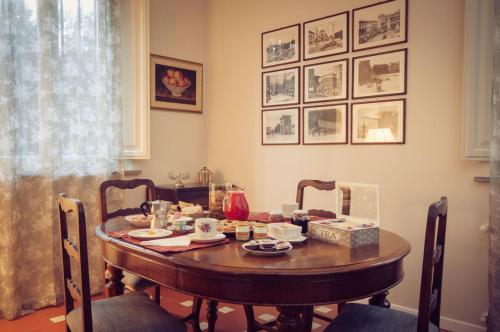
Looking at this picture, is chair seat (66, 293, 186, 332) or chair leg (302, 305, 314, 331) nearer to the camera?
chair seat (66, 293, 186, 332)

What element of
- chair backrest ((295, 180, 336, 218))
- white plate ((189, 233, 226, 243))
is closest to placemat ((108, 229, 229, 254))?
white plate ((189, 233, 226, 243))

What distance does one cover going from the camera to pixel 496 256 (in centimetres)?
236

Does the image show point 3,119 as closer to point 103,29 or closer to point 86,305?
point 103,29

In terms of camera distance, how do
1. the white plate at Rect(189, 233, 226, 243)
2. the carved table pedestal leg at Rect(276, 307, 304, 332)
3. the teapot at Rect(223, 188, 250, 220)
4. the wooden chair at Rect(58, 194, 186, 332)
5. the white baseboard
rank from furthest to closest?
the white baseboard
the teapot at Rect(223, 188, 250, 220)
the white plate at Rect(189, 233, 226, 243)
the wooden chair at Rect(58, 194, 186, 332)
the carved table pedestal leg at Rect(276, 307, 304, 332)

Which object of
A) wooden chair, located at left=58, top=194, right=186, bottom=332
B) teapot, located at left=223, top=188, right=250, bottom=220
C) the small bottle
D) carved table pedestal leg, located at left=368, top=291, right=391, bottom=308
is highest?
teapot, located at left=223, top=188, right=250, bottom=220

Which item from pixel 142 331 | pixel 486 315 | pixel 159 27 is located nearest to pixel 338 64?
pixel 159 27

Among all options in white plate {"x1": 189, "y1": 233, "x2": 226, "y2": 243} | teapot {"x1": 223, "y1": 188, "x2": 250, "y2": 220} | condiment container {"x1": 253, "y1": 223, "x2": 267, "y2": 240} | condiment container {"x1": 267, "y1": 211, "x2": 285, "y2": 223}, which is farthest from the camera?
condiment container {"x1": 267, "y1": 211, "x2": 285, "y2": 223}

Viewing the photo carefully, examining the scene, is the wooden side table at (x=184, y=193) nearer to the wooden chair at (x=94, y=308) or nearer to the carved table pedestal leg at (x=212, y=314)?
the carved table pedestal leg at (x=212, y=314)

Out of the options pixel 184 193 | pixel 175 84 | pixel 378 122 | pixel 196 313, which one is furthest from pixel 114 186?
pixel 378 122

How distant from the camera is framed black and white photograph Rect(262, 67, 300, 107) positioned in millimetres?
3576

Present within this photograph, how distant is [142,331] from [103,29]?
2.57 m

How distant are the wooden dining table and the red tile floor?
4.44 feet

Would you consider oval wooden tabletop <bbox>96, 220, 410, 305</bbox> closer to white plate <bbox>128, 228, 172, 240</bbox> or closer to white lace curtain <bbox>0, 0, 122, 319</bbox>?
white plate <bbox>128, 228, 172, 240</bbox>

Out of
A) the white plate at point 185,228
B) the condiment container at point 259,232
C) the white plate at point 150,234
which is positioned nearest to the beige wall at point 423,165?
the condiment container at point 259,232
